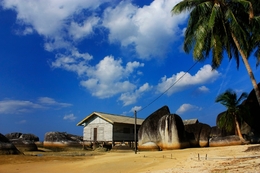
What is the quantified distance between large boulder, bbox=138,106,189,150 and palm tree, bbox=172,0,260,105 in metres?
6.99

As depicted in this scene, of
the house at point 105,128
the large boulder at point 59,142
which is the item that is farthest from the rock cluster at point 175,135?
the large boulder at point 59,142

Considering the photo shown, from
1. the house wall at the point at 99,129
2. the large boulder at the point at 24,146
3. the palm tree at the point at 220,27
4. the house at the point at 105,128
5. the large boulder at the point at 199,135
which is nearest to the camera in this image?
the palm tree at the point at 220,27

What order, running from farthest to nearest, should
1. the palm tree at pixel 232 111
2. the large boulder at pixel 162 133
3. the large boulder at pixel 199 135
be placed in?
the large boulder at pixel 199 135
the large boulder at pixel 162 133
the palm tree at pixel 232 111

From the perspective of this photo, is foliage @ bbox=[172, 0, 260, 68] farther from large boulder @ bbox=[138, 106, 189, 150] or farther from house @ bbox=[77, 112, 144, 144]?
house @ bbox=[77, 112, 144, 144]

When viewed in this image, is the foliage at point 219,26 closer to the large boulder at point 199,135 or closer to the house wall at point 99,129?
the large boulder at point 199,135

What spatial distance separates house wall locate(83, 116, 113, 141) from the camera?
3775 cm

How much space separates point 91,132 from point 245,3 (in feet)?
95.5

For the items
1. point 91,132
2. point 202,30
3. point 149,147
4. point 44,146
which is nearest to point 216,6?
point 202,30

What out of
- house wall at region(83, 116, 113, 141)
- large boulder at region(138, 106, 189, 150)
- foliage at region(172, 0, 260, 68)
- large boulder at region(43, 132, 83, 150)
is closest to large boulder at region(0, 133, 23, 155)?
large boulder at region(43, 132, 83, 150)

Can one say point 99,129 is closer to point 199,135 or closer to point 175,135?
point 175,135

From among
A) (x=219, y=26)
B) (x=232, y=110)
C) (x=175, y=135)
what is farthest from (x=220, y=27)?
(x=175, y=135)

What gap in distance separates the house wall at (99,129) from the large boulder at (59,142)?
68.7 inches

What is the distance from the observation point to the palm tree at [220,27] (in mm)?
18672

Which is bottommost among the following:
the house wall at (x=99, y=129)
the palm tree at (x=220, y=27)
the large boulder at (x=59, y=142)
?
the large boulder at (x=59, y=142)
